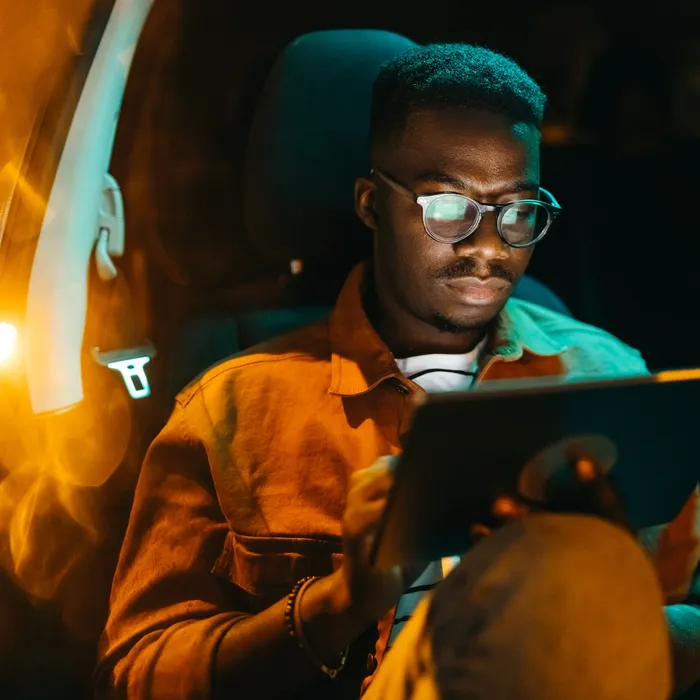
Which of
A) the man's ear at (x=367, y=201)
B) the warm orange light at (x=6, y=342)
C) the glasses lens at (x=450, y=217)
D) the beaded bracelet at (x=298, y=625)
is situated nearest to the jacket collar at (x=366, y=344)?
the man's ear at (x=367, y=201)

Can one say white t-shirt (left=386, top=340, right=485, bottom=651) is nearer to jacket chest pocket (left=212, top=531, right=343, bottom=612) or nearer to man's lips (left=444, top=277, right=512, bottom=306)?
man's lips (left=444, top=277, right=512, bottom=306)

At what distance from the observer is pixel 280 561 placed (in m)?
1.21

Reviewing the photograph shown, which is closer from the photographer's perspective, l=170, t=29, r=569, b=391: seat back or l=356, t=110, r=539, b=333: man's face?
l=356, t=110, r=539, b=333: man's face

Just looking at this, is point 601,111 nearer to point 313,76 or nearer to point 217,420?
point 313,76

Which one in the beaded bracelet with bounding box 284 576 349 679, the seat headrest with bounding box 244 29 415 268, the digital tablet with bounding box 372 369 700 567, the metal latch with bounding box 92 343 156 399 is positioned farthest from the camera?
the seat headrest with bounding box 244 29 415 268

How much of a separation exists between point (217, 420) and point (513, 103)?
73 cm

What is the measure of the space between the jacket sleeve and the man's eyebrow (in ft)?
1.87

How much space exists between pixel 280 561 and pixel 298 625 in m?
0.16

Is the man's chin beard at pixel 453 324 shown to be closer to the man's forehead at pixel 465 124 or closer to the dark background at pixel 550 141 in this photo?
the man's forehead at pixel 465 124

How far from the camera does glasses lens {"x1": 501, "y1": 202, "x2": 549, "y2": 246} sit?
47.6 inches

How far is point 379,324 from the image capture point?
139 centimetres

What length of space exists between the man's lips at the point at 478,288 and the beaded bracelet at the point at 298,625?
511 mm

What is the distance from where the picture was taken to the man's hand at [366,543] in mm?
927

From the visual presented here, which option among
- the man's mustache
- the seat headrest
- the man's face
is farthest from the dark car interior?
the man's mustache
